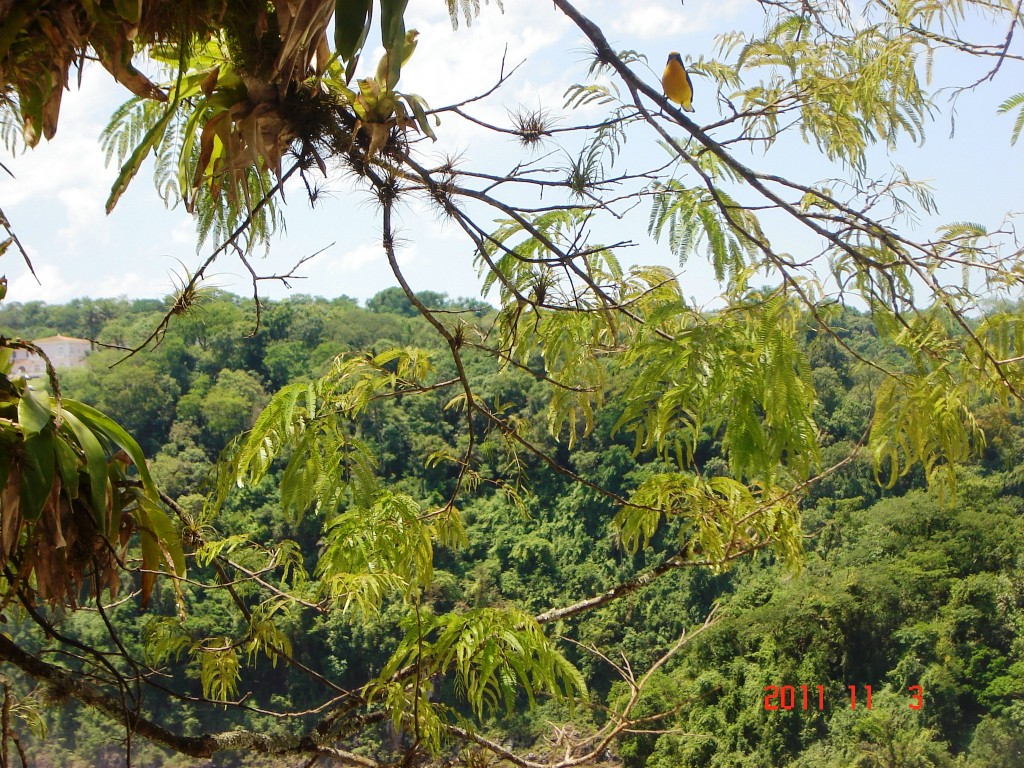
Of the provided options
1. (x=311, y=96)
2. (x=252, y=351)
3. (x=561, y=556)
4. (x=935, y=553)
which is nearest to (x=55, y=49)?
(x=311, y=96)

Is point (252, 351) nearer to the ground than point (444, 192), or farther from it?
farther from it

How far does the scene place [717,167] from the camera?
1.46 meters

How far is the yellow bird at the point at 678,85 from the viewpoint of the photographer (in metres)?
1.63

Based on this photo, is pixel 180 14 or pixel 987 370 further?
pixel 987 370

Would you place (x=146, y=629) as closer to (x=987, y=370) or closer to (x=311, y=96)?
(x=311, y=96)

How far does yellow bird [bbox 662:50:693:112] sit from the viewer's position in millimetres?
1633

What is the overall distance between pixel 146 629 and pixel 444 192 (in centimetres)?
88
